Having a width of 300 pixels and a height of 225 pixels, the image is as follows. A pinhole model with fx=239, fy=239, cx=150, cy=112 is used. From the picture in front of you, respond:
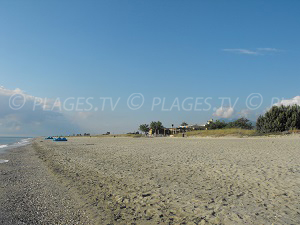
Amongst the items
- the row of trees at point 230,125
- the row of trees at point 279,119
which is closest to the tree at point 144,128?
the row of trees at point 230,125

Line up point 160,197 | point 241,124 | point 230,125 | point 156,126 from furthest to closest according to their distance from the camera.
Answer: point 156,126, point 241,124, point 230,125, point 160,197

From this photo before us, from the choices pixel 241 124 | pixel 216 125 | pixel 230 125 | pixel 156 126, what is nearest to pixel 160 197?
pixel 216 125

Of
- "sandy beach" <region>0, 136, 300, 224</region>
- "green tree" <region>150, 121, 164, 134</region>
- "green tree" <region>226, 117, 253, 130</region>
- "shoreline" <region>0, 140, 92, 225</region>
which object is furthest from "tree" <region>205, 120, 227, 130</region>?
"shoreline" <region>0, 140, 92, 225</region>

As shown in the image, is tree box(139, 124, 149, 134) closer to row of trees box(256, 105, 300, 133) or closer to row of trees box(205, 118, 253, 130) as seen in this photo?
row of trees box(205, 118, 253, 130)

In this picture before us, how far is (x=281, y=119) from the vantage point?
153 feet

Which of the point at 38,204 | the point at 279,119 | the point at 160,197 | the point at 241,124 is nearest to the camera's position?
the point at 38,204

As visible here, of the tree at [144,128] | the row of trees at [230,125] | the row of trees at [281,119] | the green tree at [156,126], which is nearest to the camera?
the row of trees at [281,119]

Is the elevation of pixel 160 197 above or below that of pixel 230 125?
below

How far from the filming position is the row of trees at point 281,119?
149ft

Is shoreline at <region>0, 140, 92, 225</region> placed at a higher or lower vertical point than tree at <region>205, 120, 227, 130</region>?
lower

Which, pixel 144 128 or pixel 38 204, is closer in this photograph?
pixel 38 204

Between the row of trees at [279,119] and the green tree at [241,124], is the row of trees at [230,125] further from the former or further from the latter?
the row of trees at [279,119]

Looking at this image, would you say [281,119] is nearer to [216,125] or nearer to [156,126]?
[216,125]

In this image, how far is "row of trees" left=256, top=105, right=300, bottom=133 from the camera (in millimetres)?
45316
